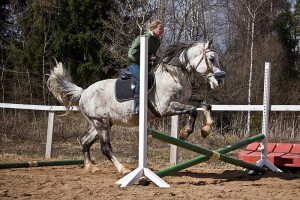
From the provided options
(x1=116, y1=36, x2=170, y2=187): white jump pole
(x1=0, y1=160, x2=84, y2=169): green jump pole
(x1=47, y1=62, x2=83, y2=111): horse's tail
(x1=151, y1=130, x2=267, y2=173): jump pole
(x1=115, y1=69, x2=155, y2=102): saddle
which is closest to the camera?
(x1=116, y1=36, x2=170, y2=187): white jump pole

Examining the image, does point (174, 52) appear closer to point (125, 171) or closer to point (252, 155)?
point (125, 171)

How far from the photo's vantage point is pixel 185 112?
694 centimetres

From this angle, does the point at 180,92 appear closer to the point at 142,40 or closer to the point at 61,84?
the point at 142,40

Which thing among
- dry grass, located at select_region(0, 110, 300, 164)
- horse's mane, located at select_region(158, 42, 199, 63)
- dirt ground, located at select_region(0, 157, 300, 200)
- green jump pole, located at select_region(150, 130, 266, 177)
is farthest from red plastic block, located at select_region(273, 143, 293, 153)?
dry grass, located at select_region(0, 110, 300, 164)

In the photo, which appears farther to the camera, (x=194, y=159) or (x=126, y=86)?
(x=126, y=86)

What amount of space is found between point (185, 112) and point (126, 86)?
1.10 meters

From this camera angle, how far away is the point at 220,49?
26.0 m

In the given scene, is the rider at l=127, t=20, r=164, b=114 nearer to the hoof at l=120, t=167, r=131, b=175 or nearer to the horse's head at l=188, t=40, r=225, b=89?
the horse's head at l=188, t=40, r=225, b=89

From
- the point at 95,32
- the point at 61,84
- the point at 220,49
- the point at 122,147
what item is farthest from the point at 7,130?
the point at 220,49

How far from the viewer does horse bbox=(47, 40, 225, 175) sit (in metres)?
7.03

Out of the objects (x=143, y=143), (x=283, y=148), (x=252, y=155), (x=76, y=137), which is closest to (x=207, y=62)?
(x=252, y=155)

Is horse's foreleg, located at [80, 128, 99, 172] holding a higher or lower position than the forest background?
lower

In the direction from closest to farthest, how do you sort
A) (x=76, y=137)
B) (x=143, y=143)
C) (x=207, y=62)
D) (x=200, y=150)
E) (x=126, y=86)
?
1. (x=143, y=143)
2. (x=200, y=150)
3. (x=207, y=62)
4. (x=126, y=86)
5. (x=76, y=137)

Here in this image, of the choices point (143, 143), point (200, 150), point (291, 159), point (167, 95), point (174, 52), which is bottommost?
point (291, 159)
